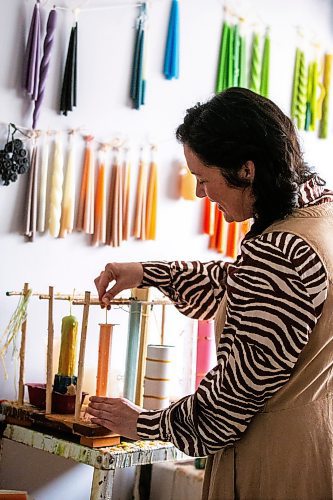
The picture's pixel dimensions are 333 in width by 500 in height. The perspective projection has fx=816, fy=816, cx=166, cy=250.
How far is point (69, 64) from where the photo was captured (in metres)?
2.29

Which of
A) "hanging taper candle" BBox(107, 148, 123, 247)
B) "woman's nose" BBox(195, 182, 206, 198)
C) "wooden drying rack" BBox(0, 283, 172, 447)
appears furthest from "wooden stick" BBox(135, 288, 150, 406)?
"woman's nose" BBox(195, 182, 206, 198)

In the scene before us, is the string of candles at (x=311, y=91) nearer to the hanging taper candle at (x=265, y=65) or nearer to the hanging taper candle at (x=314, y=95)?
the hanging taper candle at (x=314, y=95)

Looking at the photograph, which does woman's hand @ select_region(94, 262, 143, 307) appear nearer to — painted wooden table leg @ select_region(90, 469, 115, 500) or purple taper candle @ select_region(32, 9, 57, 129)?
painted wooden table leg @ select_region(90, 469, 115, 500)

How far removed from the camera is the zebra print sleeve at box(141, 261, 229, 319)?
1834mm

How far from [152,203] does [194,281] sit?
2.42 ft

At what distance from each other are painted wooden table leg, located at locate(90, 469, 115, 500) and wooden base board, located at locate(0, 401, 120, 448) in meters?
0.07

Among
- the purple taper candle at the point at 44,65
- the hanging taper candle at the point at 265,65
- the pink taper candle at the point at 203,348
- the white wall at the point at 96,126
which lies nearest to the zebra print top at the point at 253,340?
the white wall at the point at 96,126

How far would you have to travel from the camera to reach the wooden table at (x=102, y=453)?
1825 millimetres

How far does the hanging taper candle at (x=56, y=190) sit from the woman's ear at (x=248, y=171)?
92 cm

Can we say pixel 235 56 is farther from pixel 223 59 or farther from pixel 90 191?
pixel 90 191

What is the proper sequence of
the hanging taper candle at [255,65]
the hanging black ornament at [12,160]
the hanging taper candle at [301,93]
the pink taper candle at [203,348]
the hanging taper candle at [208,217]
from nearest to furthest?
1. the hanging black ornament at [12,160]
2. the pink taper candle at [203,348]
3. the hanging taper candle at [208,217]
4. the hanging taper candle at [255,65]
5. the hanging taper candle at [301,93]

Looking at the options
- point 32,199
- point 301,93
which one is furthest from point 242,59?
point 32,199

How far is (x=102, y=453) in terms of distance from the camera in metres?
1.83

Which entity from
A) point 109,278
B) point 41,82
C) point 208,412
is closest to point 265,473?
point 208,412
